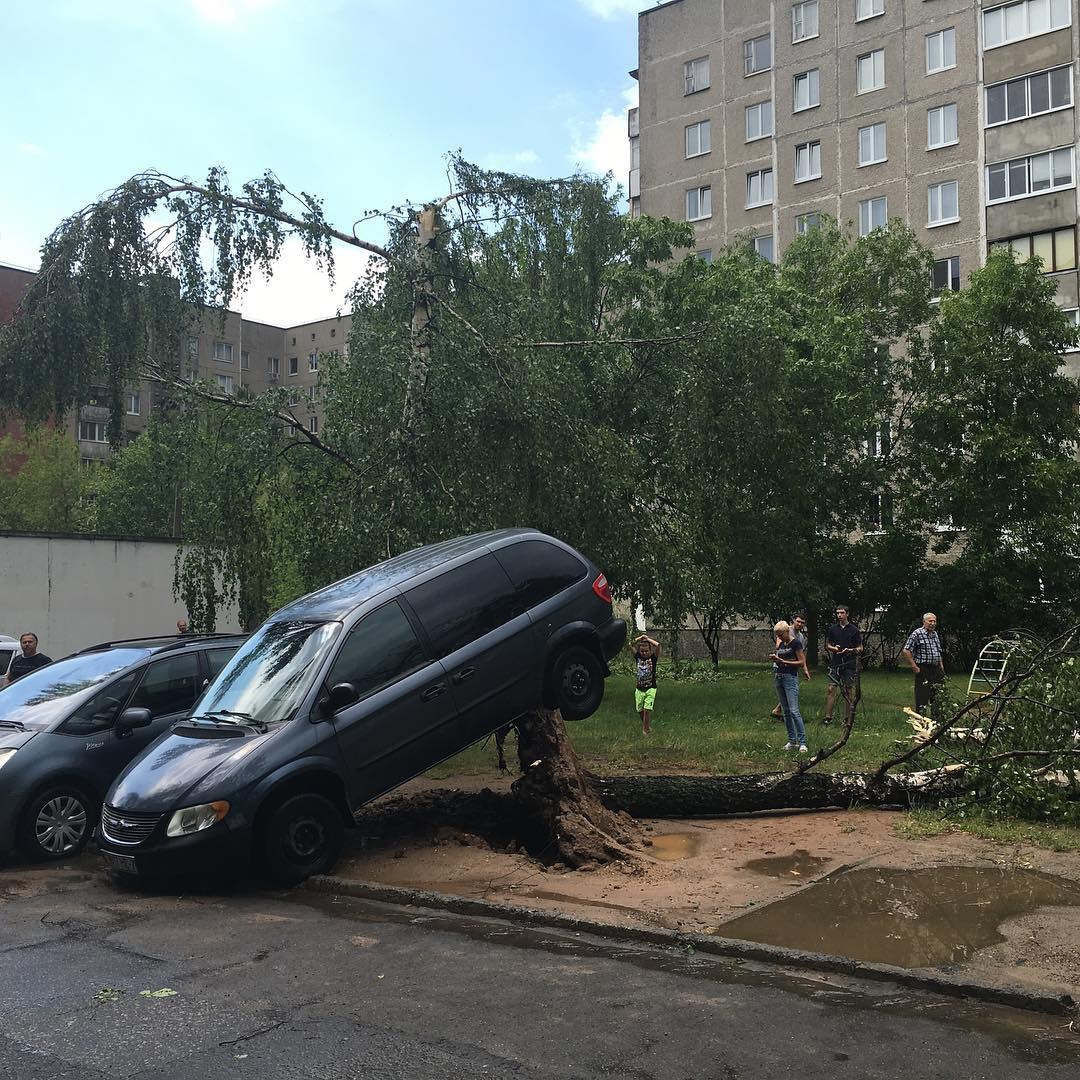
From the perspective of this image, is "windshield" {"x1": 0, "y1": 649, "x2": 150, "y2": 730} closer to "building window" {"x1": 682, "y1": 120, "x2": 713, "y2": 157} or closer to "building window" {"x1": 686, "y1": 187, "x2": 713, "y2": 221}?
"building window" {"x1": 686, "y1": 187, "x2": 713, "y2": 221}

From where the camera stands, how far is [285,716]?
27.6ft

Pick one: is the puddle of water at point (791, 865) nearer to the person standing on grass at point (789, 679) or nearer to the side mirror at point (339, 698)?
the side mirror at point (339, 698)

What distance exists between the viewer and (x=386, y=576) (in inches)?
375

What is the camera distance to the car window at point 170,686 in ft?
33.8

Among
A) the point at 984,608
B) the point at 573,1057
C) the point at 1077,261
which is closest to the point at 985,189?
the point at 1077,261

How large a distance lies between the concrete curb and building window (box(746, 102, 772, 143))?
4351 centimetres

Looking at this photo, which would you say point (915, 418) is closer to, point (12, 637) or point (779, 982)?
point (12, 637)

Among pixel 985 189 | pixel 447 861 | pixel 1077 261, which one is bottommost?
pixel 447 861

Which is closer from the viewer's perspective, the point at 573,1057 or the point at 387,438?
the point at 573,1057

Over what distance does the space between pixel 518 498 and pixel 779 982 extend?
847cm

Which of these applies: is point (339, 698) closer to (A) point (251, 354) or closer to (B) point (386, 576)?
(B) point (386, 576)

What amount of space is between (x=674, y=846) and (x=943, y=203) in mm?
37035

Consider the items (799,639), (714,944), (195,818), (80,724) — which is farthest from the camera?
(799,639)

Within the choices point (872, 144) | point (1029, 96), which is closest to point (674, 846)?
point (1029, 96)
